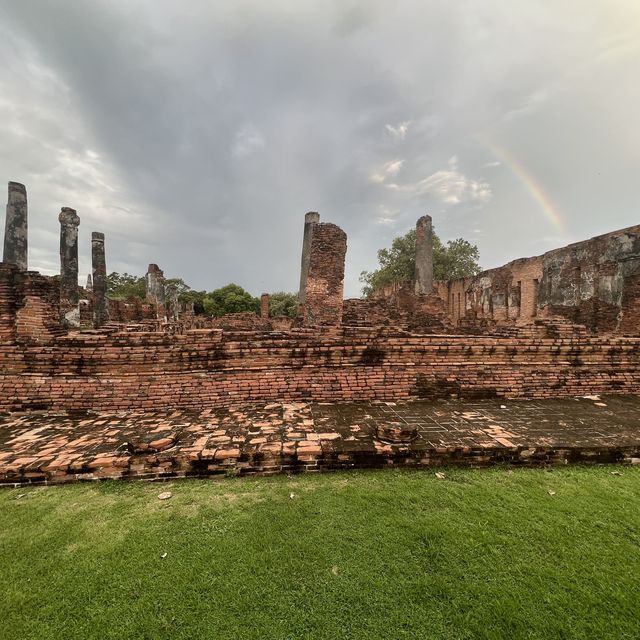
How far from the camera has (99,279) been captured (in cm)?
A: 1264

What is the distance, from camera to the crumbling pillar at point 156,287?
1736 cm

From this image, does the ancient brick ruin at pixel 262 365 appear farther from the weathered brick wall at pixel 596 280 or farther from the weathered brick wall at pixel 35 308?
the weathered brick wall at pixel 596 280

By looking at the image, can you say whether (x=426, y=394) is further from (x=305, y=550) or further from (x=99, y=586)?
(x=99, y=586)

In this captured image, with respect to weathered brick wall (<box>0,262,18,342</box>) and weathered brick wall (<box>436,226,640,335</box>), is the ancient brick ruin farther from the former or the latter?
weathered brick wall (<box>436,226,640,335</box>)

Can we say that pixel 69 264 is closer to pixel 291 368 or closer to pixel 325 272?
pixel 325 272

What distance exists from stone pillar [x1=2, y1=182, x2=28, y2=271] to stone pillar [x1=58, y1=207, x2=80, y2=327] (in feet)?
2.83

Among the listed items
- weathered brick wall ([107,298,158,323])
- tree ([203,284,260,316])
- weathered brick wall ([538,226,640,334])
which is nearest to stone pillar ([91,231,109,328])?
weathered brick wall ([107,298,158,323])

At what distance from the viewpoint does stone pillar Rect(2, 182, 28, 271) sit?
28.7 feet

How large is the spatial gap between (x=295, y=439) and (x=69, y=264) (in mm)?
10097

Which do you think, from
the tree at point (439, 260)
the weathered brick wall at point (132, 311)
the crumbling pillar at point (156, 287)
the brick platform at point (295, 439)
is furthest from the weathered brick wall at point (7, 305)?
the tree at point (439, 260)

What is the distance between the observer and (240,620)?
1641 millimetres

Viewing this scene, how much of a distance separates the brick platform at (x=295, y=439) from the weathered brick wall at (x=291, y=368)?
308 mm

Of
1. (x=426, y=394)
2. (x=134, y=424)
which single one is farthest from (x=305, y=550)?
(x=426, y=394)

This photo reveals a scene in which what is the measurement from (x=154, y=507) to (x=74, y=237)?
33.2 feet
